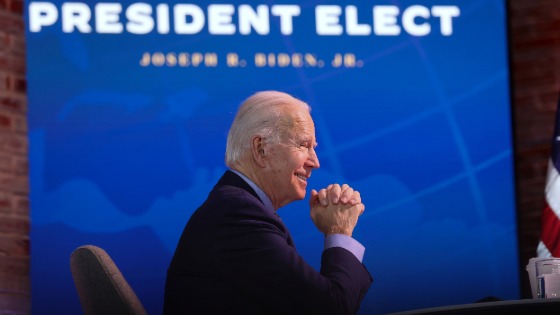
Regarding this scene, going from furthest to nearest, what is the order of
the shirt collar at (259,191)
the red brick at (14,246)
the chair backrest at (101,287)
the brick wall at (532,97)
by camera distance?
the brick wall at (532,97) < the red brick at (14,246) < the shirt collar at (259,191) < the chair backrest at (101,287)

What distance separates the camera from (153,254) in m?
4.14

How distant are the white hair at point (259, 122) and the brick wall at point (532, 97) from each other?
226 cm

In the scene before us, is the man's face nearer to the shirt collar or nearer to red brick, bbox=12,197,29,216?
Result: the shirt collar

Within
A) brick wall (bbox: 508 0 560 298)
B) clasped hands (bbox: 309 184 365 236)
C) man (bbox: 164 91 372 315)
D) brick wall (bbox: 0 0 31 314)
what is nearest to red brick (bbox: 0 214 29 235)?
brick wall (bbox: 0 0 31 314)

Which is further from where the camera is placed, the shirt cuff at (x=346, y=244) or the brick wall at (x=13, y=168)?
the brick wall at (x=13, y=168)

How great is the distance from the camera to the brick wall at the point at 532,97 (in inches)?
173

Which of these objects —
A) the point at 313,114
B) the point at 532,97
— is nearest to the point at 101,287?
the point at 313,114

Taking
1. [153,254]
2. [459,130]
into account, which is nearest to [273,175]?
[153,254]

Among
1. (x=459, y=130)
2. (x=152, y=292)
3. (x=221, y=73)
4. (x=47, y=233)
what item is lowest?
(x=152, y=292)

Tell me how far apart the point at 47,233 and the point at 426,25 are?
1814 millimetres

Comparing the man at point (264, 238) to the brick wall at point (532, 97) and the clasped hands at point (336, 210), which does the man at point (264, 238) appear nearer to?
the clasped hands at point (336, 210)

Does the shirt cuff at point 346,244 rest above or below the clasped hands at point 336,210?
below

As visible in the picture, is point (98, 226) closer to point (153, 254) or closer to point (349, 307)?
point (153, 254)

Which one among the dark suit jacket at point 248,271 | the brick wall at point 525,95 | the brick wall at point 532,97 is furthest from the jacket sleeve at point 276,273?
the brick wall at point 532,97
